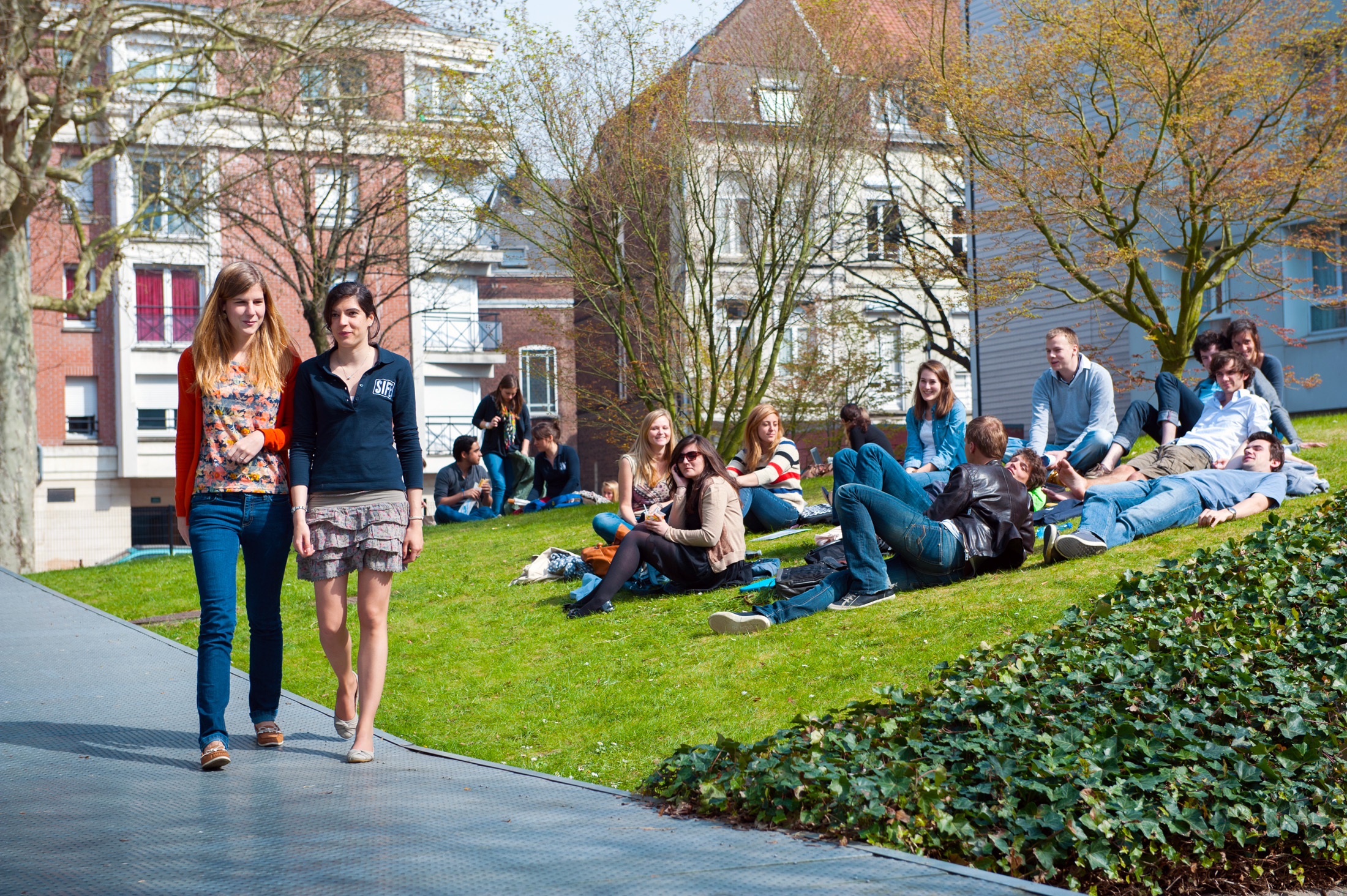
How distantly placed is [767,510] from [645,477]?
160 cm

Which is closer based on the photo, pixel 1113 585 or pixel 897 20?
pixel 1113 585

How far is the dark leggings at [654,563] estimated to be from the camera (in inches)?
374

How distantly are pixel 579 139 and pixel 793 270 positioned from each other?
4.78 m

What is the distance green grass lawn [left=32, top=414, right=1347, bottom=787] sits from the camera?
6297 millimetres

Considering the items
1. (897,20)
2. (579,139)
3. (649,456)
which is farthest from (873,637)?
(897,20)

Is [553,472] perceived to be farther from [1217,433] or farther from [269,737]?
[269,737]

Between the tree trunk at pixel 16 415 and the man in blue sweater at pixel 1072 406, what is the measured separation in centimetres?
1492

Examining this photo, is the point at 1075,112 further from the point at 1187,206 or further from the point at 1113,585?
the point at 1113,585

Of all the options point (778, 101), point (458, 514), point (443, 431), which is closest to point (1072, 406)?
point (458, 514)

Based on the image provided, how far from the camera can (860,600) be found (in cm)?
829

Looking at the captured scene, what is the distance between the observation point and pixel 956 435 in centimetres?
1173

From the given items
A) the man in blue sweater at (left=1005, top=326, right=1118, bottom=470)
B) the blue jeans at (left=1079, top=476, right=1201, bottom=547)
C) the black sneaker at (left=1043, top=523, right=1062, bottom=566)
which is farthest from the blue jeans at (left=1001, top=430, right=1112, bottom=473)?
the black sneaker at (left=1043, top=523, right=1062, bottom=566)

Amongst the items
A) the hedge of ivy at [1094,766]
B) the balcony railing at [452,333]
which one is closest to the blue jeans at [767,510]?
the hedge of ivy at [1094,766]

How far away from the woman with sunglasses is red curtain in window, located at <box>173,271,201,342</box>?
40197 mm
